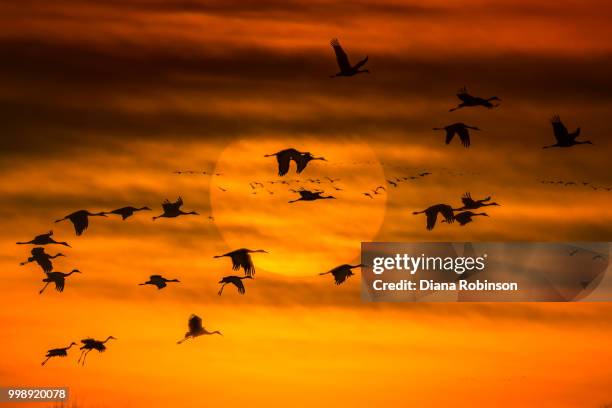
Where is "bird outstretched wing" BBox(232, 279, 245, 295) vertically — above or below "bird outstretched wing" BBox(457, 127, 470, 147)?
below

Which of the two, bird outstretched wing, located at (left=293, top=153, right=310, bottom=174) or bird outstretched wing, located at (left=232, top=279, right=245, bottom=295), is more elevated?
bird outstretched wing, located at (left=293, top=153, right=310, bottom=174)

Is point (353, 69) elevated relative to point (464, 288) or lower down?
elevated

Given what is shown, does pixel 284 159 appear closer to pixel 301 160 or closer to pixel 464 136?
pixel 301 160

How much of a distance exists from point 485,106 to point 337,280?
998 cm

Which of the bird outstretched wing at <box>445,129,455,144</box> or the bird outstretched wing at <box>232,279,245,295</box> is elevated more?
the bird outstretched wing at <box>445,129,455,144</box>

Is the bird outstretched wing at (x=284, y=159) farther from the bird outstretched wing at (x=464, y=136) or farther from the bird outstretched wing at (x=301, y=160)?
the bird outstretched wing at (x=464, y=136)

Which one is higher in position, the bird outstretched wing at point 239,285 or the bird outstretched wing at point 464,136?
the bird outstretched wing at point 464,136

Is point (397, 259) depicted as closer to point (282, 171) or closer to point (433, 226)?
point (433, 226)

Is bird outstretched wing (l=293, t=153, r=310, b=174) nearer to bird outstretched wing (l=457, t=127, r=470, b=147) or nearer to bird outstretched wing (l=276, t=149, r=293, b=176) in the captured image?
bird outstretched wing (l=276, t=149, r=293, b=176)

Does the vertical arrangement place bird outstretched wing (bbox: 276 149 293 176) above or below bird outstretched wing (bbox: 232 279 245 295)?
above

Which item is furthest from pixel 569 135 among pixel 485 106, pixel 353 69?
pixel 353 69

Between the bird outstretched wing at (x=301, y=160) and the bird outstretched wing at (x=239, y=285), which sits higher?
the bird outstretched wing at (x=301, y=160)

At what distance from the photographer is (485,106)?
90.9m

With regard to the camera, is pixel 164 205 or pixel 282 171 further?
pixel 164 205
